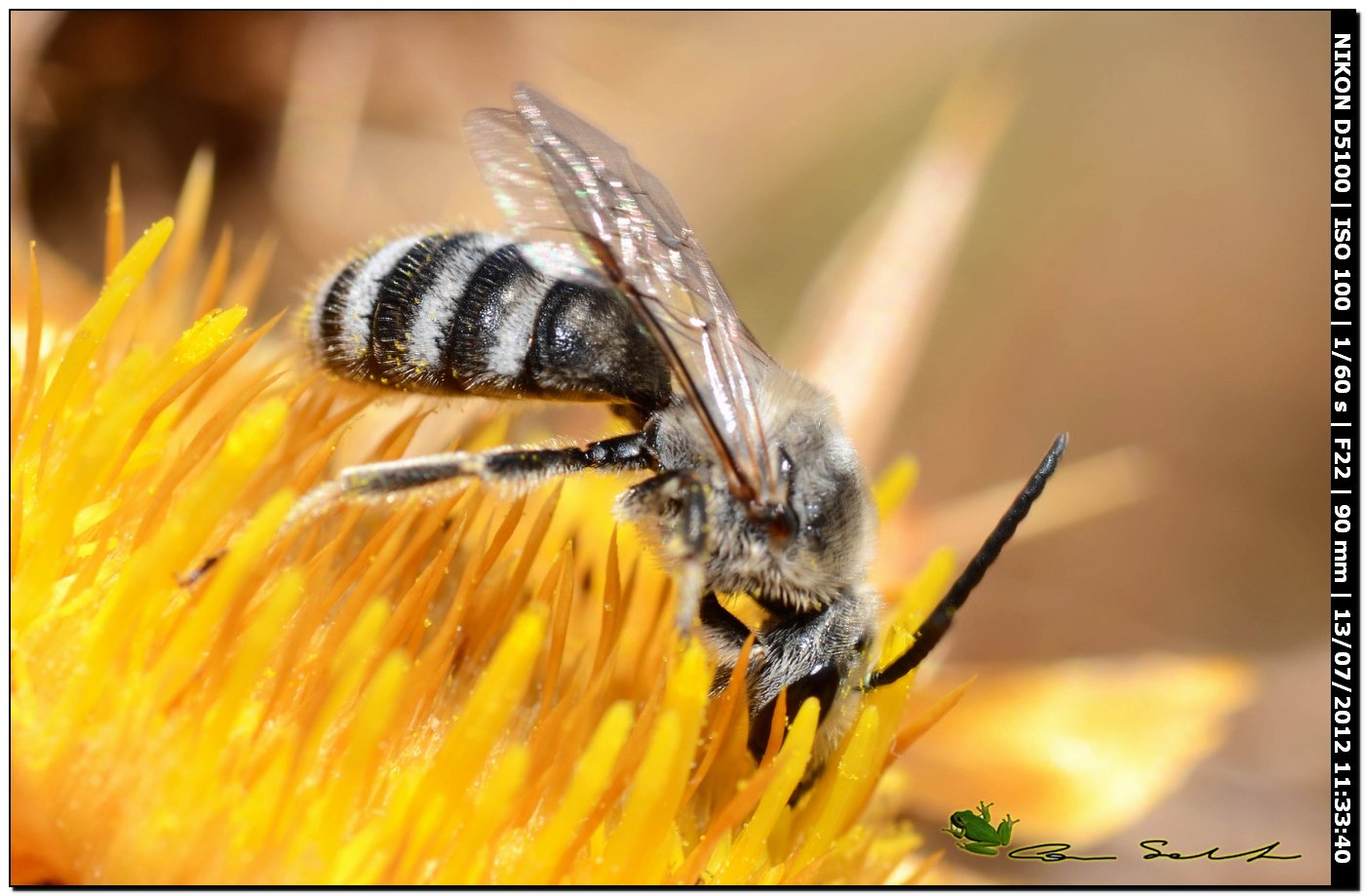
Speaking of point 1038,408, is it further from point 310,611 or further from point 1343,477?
point 310,611

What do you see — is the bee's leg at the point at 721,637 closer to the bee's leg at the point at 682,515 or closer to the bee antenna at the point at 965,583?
the bee's leg at the point at 682,515

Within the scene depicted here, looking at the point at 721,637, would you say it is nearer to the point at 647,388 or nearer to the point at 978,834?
the point at 647,388

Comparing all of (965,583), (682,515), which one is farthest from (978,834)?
(682,515)

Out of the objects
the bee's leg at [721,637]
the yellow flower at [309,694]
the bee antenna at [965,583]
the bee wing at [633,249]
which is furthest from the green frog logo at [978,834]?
the bee wing at [633,249]

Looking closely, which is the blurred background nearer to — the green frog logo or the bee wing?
the green frog logo

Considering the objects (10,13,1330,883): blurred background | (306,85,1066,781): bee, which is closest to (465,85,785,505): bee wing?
(306,85,1066,781): bee
